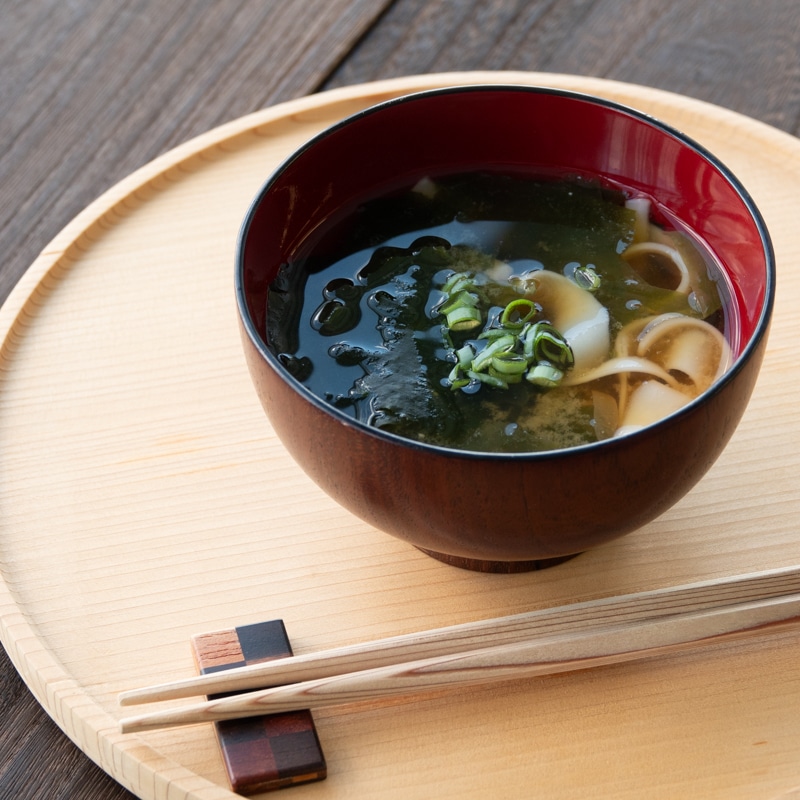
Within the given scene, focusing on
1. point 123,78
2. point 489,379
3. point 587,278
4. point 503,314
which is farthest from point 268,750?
point 123,78

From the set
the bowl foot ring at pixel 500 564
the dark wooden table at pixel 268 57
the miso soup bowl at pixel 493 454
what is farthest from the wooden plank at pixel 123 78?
the bowl foot ring at pixel 500 564

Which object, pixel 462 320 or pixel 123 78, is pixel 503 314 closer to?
pixel 462 320

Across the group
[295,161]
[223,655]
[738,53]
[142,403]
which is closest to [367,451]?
[223,655]

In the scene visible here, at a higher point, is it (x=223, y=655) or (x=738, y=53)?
(x=738, y=53)

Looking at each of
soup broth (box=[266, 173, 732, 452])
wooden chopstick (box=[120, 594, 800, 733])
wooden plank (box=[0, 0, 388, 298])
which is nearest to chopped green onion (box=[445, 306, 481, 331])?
soup broth (box=[266, 173, 732, 452])

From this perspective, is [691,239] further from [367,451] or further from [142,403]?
[142,403]
